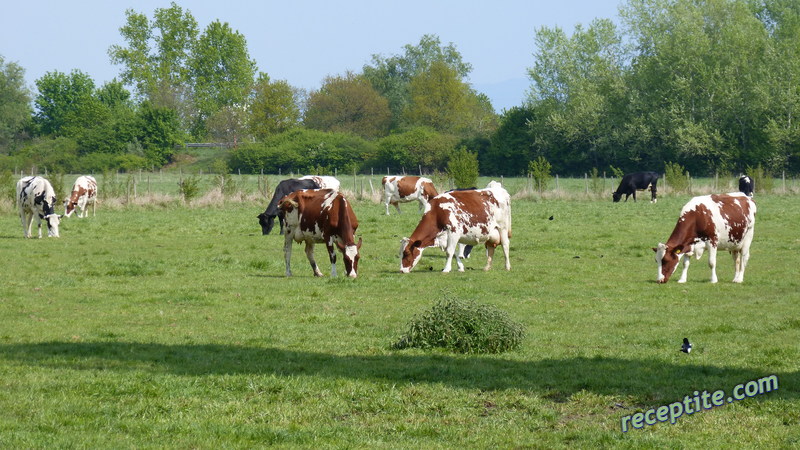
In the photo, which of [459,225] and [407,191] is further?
[407,191]

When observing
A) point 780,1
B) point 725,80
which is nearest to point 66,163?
point 725,80

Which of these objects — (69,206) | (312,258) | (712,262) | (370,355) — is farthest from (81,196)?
(370,355)

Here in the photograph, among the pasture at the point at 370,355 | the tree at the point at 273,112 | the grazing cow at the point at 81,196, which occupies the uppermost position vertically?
the tree at the point at 273,112

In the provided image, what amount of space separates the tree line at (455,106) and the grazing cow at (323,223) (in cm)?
3053

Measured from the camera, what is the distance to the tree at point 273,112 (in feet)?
355

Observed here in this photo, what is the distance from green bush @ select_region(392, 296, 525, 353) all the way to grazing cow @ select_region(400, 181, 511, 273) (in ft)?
28.3

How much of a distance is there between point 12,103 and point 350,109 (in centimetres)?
4349

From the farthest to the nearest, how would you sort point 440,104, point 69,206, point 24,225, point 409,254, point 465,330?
1. point 440,104
2. point 69,206
3. point 24,225
4. point 409,254
5. point 465,330

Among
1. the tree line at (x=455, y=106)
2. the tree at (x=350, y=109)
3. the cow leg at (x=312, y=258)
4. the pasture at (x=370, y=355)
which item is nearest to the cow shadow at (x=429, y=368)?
the pasture at (x=370, y=355)

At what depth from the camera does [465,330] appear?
1186 centimetres

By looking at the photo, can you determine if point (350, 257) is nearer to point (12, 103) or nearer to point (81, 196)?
point (81, 196)

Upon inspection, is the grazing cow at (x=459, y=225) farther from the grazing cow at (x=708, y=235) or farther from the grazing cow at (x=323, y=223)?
the grazing cow at (x=708, y=235)

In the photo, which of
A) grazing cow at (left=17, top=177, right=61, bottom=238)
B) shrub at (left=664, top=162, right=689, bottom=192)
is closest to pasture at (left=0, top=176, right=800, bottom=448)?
grazing cow at (left=17, top=177, right=61, bottom=238)

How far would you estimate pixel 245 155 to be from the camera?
93.2 m
